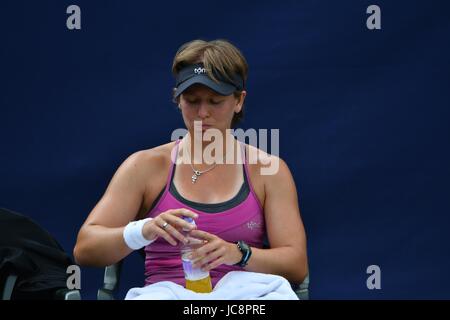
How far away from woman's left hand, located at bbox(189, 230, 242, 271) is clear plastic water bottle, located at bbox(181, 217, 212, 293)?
0.01 metres

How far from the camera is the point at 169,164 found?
3.03 meters

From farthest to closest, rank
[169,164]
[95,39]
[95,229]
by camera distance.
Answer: [95,39]
[169,164]
[95,229]

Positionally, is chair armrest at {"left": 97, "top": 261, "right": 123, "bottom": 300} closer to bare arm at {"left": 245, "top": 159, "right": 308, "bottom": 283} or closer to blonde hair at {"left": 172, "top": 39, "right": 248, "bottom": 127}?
bare arm at {"left": 245, "top": 159, "right": 308, "bottom": 283}

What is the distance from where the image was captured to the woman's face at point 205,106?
2.89 meters

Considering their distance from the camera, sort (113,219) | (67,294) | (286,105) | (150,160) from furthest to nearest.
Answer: (286,105), (150,160), (113,219), (67,294)

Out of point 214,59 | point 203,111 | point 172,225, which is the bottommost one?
point 172,225

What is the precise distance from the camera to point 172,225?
8.71ft

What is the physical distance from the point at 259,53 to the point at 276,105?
21 cm

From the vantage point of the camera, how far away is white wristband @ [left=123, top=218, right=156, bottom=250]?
8.92 feet

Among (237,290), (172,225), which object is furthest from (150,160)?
(237,290)

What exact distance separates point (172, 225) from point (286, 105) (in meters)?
1.19

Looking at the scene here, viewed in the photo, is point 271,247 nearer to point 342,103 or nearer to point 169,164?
point 169,164

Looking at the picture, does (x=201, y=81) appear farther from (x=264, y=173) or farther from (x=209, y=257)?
(x=209, y=257)
